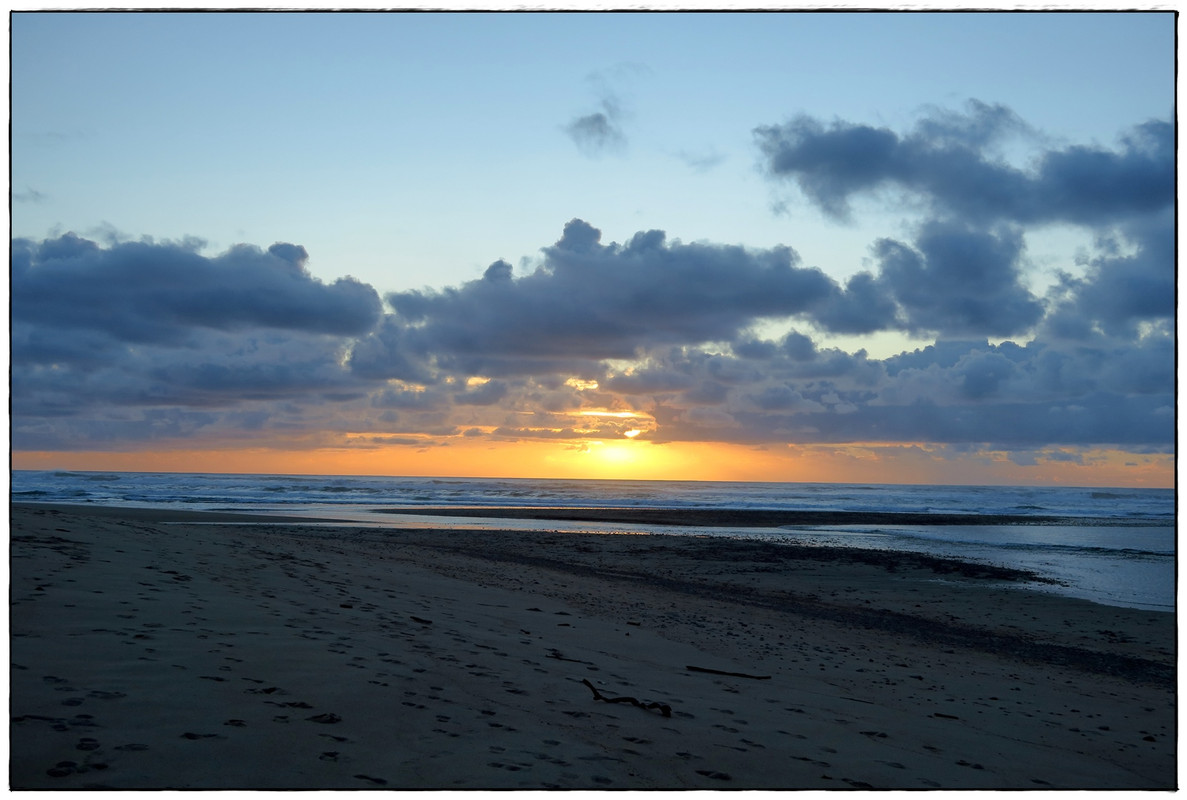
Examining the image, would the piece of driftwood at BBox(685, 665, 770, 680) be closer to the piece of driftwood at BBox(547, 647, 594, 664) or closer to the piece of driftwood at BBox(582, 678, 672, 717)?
the piece of driftwood at BBox(547, 647, 594, 664)

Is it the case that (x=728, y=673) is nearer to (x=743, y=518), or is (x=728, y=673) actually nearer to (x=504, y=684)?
(x=504, y=684)

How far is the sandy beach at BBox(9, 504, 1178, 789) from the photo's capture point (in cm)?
443

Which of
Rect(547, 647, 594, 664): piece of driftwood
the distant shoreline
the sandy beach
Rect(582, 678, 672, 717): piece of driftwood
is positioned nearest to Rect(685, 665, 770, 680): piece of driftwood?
the sandy beach

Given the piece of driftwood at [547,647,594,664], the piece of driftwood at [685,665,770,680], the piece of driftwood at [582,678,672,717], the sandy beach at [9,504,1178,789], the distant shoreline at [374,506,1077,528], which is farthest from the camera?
the distant shoreline at [374,506,1077,528]

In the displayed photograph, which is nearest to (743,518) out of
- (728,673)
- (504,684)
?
(728,673)

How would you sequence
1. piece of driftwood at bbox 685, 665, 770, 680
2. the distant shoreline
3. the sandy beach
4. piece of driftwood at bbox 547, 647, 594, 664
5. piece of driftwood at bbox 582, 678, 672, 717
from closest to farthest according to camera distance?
the sandy beach → piece of driftwood at bbox 582, 678, 672, 717 → piece of driftwood at bbox 547, 647, 594, 664 → piece of driftwood at bbox 685, 665, 770, 680 → the distant shoreline

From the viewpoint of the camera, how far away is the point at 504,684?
630cm

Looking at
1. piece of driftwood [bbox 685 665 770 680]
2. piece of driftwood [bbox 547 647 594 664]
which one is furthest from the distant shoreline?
piece of driftwood [bbox 547 647 594 664]

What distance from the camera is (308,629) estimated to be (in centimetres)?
729

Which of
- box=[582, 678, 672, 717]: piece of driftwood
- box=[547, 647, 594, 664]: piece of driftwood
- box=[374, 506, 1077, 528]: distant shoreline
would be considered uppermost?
box=[582, 678, 672, 717]: piece of driftwood

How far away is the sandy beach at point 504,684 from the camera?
4434 mm

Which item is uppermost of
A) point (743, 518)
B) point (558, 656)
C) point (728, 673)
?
point (558, 656)

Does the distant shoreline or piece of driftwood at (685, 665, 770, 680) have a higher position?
piece of driftwood at (685, 665, 770, 680)

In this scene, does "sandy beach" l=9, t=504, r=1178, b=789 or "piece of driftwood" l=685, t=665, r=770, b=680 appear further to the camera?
"piece of driftwood" l=685, t=665, r=770, b=680
